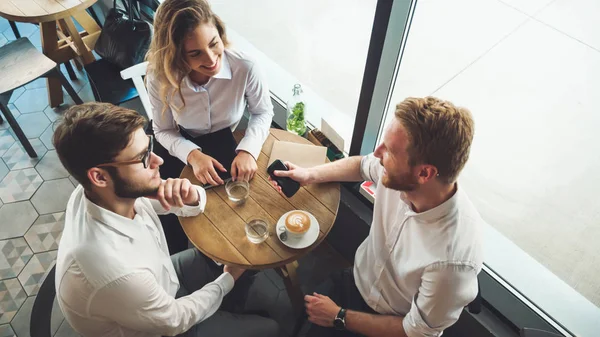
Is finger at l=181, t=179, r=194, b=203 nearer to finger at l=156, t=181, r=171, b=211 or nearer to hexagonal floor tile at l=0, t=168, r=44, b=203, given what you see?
finger at l=156, t=181, r=171, b=211

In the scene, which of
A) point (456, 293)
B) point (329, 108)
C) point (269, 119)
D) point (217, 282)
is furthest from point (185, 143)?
point (456, 293)

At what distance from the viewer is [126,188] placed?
141 cm

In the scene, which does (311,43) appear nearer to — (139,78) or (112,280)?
(139,78)

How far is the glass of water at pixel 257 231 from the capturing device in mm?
1681

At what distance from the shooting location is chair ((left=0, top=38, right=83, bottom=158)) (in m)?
2.82

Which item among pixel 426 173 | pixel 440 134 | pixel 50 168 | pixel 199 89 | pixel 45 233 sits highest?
pixel 440 134

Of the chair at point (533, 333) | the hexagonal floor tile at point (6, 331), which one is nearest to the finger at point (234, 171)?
the chair at point (533, 333)

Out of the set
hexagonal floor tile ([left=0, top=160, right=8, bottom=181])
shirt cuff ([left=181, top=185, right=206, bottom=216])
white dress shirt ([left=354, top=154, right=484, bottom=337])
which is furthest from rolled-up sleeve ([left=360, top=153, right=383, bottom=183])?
hexagonal floor tile ([left=0, top=160, right=8, bottom=181])

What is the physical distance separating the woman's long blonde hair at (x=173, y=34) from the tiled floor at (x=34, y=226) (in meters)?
1.14

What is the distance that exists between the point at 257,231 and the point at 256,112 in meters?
0.70

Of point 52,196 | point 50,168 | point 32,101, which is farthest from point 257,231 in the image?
point 32,101

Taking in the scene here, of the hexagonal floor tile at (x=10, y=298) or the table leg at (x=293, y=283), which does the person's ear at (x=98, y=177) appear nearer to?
the table leg at (x=293, y=283)

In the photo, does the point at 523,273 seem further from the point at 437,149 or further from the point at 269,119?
the point at 269,119

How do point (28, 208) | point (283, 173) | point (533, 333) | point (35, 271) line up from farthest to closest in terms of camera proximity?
point (28, 208)
point (35, 271)
point (283, 173)
point (533, 333)
